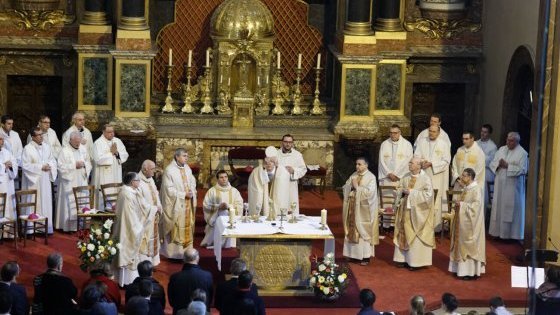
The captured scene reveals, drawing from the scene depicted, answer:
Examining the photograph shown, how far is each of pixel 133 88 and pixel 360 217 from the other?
561 cm

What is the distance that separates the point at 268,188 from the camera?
24.5m

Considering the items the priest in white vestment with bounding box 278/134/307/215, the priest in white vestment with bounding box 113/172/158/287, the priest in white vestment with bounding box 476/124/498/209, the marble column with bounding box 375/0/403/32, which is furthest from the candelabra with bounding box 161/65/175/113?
the priest in white vestment with bounding box 113/172/158/287

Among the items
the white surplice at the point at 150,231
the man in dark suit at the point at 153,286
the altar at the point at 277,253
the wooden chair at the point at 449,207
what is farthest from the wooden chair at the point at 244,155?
the man in dark suit at the point at 153,286

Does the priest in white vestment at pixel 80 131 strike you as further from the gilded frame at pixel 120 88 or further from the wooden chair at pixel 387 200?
the wooden chair at pixel 387 200

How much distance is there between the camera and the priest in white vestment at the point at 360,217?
77.9ft

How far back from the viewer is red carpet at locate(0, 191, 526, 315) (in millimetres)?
21875

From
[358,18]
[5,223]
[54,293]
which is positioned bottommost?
[54,293]

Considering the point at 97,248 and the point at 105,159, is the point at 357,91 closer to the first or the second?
the point at 105,159

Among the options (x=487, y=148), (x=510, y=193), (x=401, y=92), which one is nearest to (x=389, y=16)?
(x=401, y=92)

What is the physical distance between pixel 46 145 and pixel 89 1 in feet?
11.7

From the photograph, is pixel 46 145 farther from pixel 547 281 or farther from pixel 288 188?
pixel 547 281

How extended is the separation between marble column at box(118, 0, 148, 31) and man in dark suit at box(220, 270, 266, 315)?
9.61 metres

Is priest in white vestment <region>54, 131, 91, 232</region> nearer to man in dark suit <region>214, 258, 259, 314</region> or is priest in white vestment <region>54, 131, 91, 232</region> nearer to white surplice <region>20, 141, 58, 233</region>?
white surplice <region>20, 141, 58, 233</region>

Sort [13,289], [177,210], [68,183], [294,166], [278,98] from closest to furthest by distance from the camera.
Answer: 1. [13,289]
2. [177,210]
3. [294,166]
4. [68,183]
5. [278,98]
